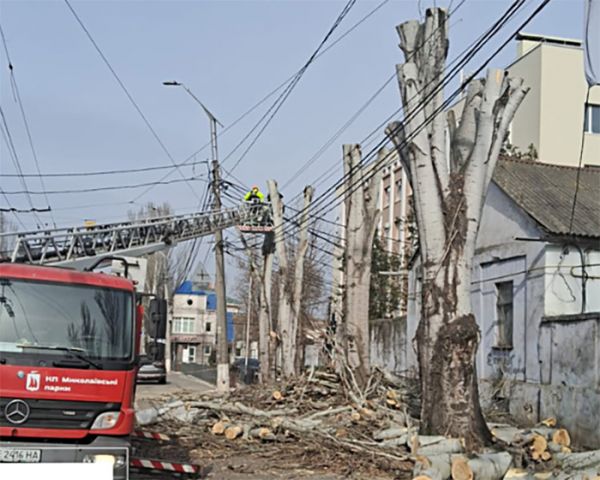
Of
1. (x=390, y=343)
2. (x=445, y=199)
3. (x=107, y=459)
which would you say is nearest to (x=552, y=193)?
(x=445, y=199)

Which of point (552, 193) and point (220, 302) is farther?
point (220, 302)

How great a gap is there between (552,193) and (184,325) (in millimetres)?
67452

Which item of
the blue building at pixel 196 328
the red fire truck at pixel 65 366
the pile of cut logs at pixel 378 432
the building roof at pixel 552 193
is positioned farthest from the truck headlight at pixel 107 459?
the blue building at pixel 196 328

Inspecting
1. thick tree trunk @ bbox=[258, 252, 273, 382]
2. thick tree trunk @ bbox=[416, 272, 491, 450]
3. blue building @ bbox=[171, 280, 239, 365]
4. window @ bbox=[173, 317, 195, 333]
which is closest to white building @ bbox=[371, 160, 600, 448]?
thick tree trunk @ bbox=[416, 272, 491, 450]

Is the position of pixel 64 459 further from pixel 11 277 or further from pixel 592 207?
pixel 592 207

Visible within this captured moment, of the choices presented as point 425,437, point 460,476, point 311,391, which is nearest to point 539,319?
point 311,391

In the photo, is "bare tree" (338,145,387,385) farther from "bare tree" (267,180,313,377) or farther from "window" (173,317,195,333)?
"window" (173,317,195,333)

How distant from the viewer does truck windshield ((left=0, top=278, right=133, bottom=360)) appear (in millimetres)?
8656

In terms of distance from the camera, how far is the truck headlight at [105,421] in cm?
873

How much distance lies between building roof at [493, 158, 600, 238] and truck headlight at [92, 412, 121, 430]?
11.2 meters

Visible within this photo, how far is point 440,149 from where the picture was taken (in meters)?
12.9

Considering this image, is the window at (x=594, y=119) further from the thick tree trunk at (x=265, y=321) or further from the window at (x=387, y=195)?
the window at (x=387, y=195)

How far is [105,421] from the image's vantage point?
8773 millimetres

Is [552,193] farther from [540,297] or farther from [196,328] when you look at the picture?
[196,328]
